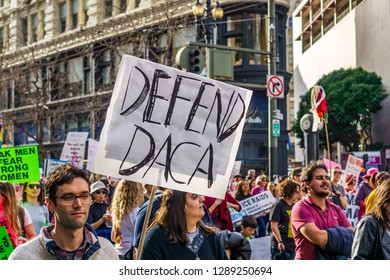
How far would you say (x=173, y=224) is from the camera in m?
4.86

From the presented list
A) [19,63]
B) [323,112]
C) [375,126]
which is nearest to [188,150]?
[323,112]

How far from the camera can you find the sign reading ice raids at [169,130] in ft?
15.4

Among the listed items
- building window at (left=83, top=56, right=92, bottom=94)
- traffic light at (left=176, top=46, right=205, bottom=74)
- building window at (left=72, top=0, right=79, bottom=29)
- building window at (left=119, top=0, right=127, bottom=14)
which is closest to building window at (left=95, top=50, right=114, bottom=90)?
building window at (left=83, top=56, right=92, bottom=94)

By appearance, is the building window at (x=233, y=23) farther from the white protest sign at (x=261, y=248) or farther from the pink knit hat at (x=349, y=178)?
the white protest sign at (x=261, y=248)

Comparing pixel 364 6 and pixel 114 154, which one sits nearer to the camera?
pixel 114 154

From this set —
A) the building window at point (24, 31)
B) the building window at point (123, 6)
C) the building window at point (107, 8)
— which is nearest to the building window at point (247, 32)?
the building window at point (123, 6)

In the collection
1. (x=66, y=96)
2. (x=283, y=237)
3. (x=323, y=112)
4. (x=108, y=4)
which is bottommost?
(x=283, y=237)

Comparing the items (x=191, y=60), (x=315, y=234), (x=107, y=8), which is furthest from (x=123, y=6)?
(x=315, y=234)

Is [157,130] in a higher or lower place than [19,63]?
lower

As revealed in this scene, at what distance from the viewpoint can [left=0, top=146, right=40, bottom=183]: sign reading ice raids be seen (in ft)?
30.5

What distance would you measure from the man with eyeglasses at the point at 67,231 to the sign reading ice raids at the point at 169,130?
0.44 meters
